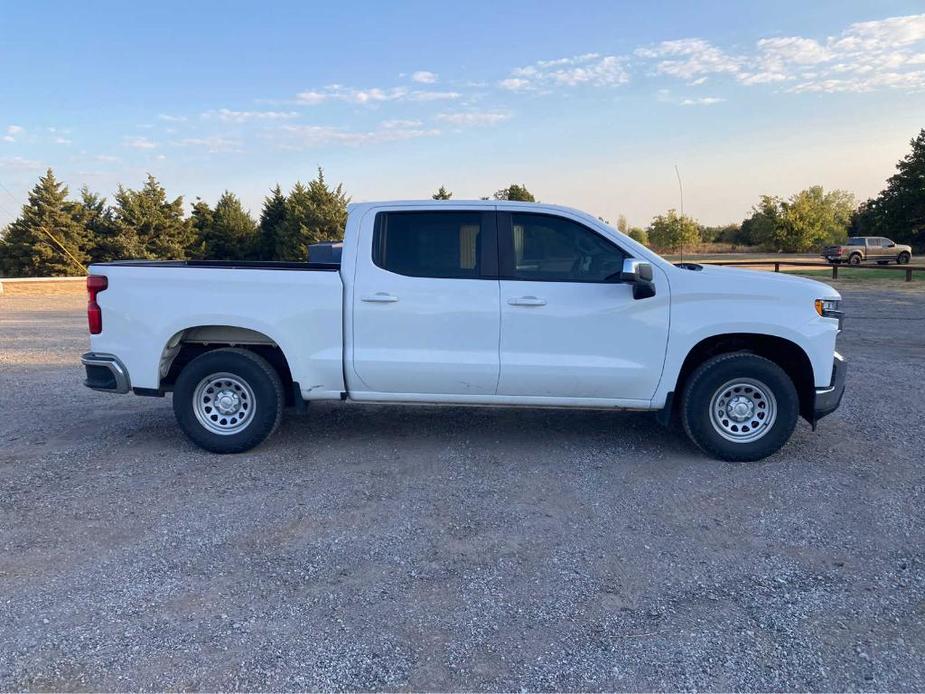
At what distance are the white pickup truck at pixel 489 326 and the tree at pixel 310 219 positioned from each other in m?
32.6

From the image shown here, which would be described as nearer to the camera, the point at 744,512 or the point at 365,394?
the point at 744,512

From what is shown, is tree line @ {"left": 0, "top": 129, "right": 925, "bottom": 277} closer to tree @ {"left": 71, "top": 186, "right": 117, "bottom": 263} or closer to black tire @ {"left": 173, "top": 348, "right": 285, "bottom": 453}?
tree @ {"left": 71, "top": 186, "right": 117, "bottom": 263}

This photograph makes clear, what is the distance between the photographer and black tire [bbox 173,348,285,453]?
5.38m

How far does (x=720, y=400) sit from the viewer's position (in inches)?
206

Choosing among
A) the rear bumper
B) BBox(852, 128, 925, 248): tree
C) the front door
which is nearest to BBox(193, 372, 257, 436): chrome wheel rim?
the rear bumper

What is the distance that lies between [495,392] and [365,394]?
1.05 metres

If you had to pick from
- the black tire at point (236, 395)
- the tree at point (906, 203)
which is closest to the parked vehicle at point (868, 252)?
the tree at point (906, 203)

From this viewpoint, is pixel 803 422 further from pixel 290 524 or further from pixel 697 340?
pixel 290 524

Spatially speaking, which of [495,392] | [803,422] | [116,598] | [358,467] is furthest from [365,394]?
[803,422]

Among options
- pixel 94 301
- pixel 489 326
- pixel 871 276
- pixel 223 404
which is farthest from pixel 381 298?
pixel 871 276

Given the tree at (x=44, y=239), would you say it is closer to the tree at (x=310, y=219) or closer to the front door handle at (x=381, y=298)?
the tree at (x=310, y=219)

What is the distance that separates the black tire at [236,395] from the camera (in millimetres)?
5375

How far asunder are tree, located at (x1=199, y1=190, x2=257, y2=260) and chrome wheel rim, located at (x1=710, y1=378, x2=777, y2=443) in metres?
40.4

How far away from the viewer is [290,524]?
Result: 415 cm
